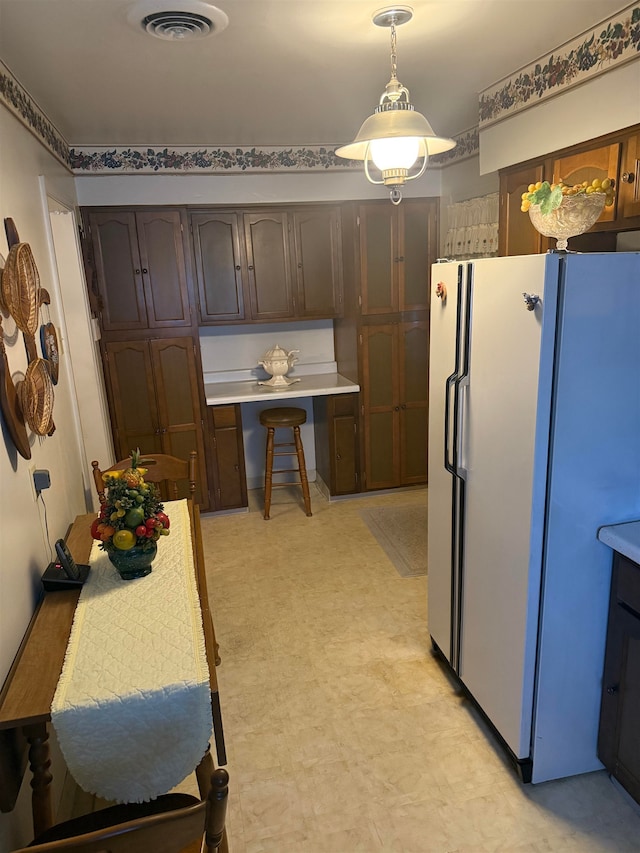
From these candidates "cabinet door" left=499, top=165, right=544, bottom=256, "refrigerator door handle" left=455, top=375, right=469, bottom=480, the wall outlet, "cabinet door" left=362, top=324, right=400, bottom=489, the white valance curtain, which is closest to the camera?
the wall outlet

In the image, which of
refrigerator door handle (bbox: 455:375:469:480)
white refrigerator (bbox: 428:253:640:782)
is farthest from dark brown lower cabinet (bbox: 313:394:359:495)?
refrigerator door handle (bbox: 455:375:469:480)

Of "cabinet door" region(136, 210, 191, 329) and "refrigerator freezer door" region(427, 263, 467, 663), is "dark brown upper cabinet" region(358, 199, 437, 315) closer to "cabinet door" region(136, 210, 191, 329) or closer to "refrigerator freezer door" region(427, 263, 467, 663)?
"cabinet door" region(136, 210, 191, 329)

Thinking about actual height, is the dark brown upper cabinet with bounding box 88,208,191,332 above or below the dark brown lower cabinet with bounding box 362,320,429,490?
above

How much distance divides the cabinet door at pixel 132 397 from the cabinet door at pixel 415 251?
186 centimetres

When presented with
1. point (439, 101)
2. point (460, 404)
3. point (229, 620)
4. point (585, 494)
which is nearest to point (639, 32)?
point (439, 101)

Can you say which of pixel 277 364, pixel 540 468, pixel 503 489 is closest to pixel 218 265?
pixel 277 364

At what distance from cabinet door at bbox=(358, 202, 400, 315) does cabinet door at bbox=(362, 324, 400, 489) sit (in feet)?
0.56

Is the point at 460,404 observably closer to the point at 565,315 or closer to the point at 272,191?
the point at 565,315

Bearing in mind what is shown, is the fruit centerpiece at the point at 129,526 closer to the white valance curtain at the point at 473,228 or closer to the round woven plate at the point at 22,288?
the round woven plate at the point at 22,288

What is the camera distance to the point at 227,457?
4.11 metres

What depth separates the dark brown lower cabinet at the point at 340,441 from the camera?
4.18m

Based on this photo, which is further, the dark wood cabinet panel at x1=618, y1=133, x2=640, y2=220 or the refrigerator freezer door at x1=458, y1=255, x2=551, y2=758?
the dark wood cabinet panel at x1=618, y1=133, x2=640, y2=220

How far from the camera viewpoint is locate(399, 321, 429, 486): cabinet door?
416cm

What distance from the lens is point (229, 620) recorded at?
293cm
